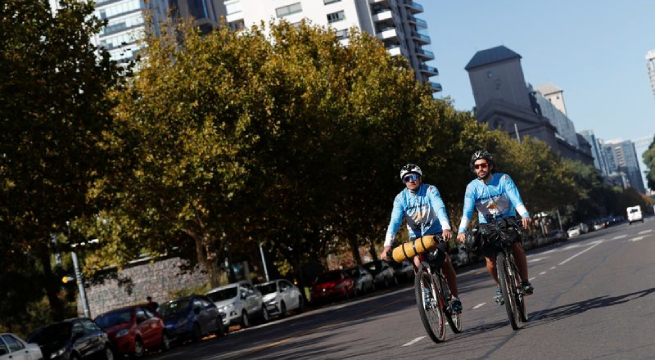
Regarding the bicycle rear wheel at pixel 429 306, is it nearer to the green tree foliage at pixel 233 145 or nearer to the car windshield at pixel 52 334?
Answer: the car windshield at pixel 52 334

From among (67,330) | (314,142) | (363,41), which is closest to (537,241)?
(363,41)

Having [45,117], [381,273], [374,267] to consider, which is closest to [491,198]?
[45,117]

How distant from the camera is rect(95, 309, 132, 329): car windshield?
29.4 m

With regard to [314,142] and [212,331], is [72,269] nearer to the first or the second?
[314,142]

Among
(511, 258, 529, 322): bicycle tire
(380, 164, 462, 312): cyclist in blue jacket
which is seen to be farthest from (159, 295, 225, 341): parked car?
(511, 258, 529, 322): bicycle tire

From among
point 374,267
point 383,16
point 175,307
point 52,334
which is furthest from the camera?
point 383,16

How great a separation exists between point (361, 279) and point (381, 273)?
5.37 metres

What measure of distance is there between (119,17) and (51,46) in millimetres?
105482

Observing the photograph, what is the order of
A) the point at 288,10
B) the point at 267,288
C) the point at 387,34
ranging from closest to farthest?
1. the point at 267,288
2. the point at 288,10
3. the point at 387,34

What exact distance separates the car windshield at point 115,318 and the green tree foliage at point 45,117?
2.83m

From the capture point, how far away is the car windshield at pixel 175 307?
32.1 meters

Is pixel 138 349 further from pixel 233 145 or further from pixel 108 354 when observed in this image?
pixel 233 145

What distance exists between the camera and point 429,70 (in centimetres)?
13512

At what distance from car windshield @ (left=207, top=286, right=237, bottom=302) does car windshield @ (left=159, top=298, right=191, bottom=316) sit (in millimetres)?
3365
